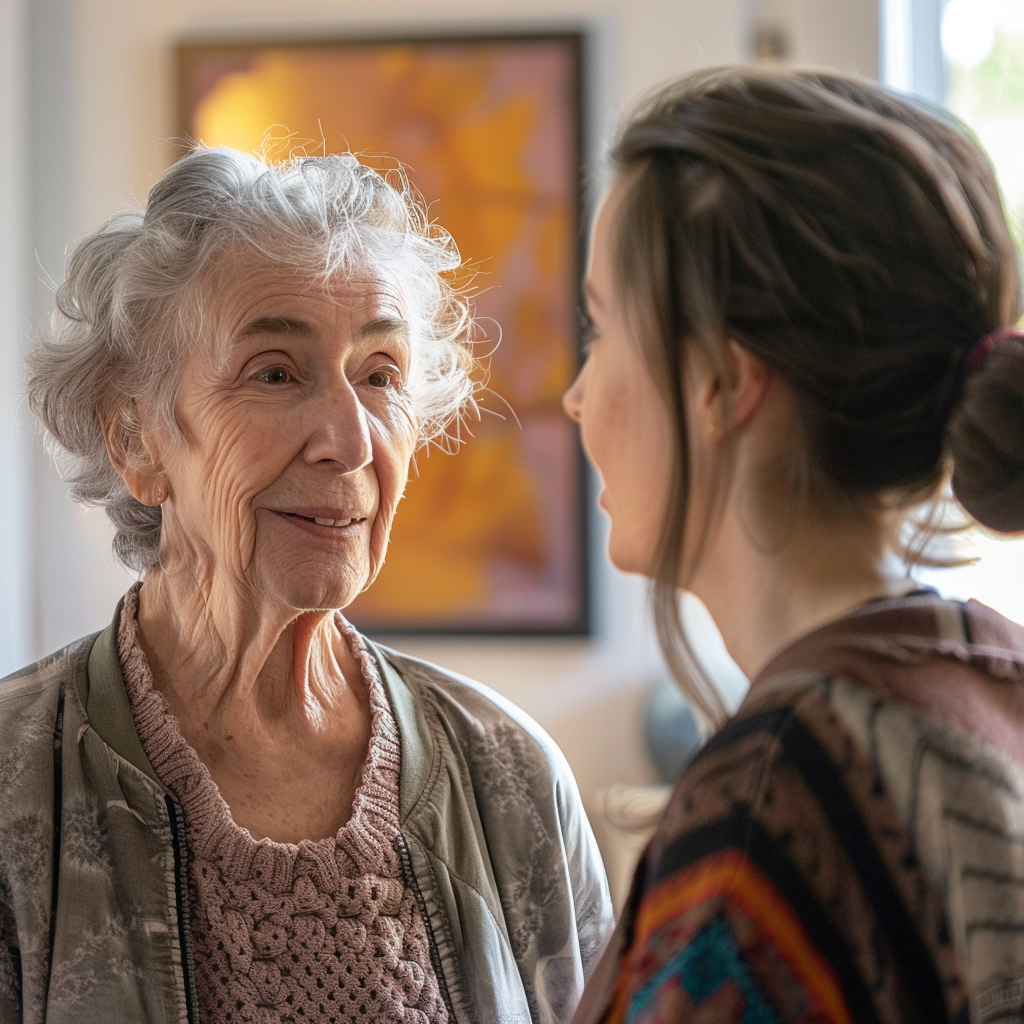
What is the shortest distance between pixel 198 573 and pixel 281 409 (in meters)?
0.22

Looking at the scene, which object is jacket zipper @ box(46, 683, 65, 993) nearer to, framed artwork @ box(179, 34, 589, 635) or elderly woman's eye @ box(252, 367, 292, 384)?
elderly woman's eye @ box(252, 367, 292, 384)

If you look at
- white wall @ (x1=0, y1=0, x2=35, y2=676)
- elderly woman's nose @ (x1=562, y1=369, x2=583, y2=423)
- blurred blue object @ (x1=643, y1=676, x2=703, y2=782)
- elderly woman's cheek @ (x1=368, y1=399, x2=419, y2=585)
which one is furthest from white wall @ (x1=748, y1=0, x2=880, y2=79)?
elderly woman's nose @ (x1=562, y1=369, x2=583, y2=423)

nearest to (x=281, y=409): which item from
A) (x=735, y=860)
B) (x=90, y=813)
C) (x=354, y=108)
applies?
(x=90, y=813)

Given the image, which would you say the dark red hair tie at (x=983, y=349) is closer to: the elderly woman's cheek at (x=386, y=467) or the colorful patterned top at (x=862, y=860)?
the colorful patterned top at (x=862, y=860)

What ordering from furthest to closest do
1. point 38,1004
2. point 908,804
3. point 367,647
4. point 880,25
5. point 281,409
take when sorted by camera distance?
point 880,25, point 367,647, point 281,409, point 38,1004, point 908,804

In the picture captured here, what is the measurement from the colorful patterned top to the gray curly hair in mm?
861

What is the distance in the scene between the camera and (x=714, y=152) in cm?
86

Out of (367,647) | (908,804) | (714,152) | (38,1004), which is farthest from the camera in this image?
(367,647)

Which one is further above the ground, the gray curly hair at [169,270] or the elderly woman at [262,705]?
the gray curly hair at [169,270]

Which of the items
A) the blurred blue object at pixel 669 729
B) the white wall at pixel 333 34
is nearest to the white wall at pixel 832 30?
the white wall at pixel 333 34

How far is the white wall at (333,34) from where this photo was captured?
10.9ft

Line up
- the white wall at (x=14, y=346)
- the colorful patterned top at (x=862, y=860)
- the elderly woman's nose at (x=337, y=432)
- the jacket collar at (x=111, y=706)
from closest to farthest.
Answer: the colorful patterned top at (x=862, y=860), the jacket collar at (x=111, y=706), the elderly woman's nose at (x=337, y=432), the white wall at (x=14, y=346)

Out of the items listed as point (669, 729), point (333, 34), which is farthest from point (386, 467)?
point (333, 34)

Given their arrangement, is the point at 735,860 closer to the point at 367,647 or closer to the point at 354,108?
the point at 367,647
